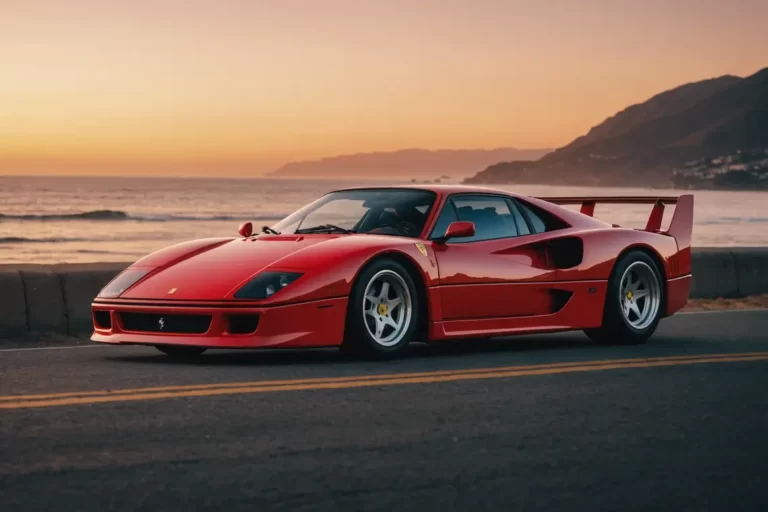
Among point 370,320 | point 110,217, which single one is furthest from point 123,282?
point 110,217

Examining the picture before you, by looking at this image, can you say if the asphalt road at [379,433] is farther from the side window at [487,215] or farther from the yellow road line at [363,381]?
the side window at [487,215]

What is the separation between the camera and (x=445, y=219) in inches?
382

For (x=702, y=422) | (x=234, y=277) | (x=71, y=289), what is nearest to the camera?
(x=702, y=422)

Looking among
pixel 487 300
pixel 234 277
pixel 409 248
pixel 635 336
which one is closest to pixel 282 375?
pixel 234 277

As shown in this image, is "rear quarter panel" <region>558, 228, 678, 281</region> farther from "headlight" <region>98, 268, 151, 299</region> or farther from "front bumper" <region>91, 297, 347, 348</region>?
"headlight" <region>98, 268, 151, 299</region>

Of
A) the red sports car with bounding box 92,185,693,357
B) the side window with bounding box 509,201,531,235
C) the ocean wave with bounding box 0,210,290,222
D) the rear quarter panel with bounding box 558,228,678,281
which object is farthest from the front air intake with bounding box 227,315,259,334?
the ocean wave with bounding box 0,210,290,222

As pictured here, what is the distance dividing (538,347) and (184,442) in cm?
528

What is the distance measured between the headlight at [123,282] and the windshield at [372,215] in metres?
1.37

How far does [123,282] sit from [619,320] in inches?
164

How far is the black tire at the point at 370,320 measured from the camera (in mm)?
8641

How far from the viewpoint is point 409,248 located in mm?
9102

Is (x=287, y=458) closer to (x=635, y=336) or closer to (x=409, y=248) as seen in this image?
(x=409, y=248)

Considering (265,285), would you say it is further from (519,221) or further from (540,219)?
(540,219)

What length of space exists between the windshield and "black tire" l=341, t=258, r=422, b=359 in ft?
1.85
